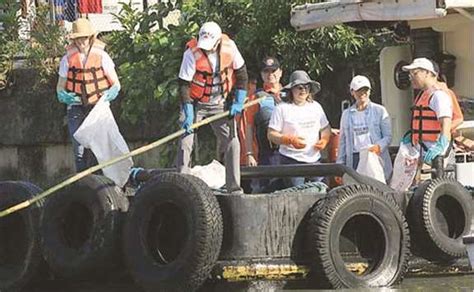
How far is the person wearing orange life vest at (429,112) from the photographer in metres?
10.5

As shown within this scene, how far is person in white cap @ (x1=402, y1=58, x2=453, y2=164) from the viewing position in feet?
34.3

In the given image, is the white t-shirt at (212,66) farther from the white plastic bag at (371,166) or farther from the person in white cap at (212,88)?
the white plastic bag at (371,166)

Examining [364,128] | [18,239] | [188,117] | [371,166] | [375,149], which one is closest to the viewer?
[188,117]

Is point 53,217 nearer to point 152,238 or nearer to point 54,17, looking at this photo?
point 152,238

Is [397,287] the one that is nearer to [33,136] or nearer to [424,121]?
[424,121]

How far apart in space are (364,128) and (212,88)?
162 centimetres

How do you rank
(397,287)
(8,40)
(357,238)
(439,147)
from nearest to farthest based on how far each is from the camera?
1. (397,287)
2. (357,238)
3. (439,147)
4. (8,40)

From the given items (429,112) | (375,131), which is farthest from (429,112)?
(375,131)

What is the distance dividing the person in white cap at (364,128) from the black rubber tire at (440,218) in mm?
995

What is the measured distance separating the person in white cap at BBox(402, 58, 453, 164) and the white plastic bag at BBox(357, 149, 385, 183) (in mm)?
346

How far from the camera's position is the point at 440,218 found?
10.2 meters

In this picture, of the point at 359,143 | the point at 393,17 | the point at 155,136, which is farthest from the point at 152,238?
the point at 155,136

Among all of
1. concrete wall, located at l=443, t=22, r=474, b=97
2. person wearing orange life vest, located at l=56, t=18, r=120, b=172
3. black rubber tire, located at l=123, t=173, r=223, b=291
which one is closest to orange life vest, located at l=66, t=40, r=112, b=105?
person wearing orange life vest, located at l=56, t=18, r=120, b=172

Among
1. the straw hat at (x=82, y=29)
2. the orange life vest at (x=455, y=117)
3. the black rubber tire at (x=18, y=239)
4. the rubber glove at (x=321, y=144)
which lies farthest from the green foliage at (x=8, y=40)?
the orange life vest at (x=455, y=117)
